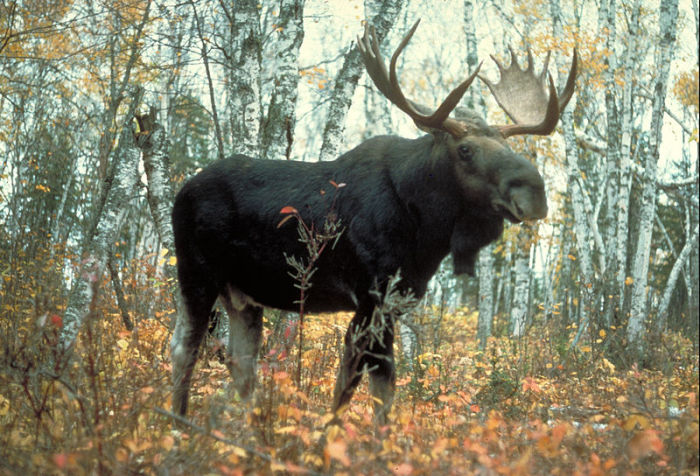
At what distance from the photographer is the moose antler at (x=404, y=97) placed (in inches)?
154

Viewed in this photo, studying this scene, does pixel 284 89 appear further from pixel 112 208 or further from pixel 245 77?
pixel 112 208

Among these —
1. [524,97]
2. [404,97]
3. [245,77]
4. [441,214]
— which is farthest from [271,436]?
[245,77]

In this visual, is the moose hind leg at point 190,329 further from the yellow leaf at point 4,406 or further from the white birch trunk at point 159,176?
the white birch trunk at point 159,176

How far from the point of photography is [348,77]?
6.74m

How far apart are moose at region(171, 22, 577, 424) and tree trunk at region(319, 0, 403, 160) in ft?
7.72

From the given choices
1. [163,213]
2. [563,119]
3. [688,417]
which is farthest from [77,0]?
[688,417]

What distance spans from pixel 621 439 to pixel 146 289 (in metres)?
6.27

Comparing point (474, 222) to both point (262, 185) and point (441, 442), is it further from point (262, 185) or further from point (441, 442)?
point (441, 442)

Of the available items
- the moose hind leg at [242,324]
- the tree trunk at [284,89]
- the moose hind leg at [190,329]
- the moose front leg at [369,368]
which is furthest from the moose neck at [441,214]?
Result: the tree trunk at [284,89]

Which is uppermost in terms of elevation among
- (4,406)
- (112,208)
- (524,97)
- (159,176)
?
(524,97)

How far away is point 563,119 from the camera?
11844 millimetres

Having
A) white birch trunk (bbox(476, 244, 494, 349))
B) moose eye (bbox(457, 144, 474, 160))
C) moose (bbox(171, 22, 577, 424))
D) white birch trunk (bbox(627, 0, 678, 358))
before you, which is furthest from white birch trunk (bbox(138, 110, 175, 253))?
white birch trunk (bbox(476, 244, 494, 349))

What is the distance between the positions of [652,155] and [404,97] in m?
6.92

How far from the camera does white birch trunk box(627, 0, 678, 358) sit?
9.07 metres
